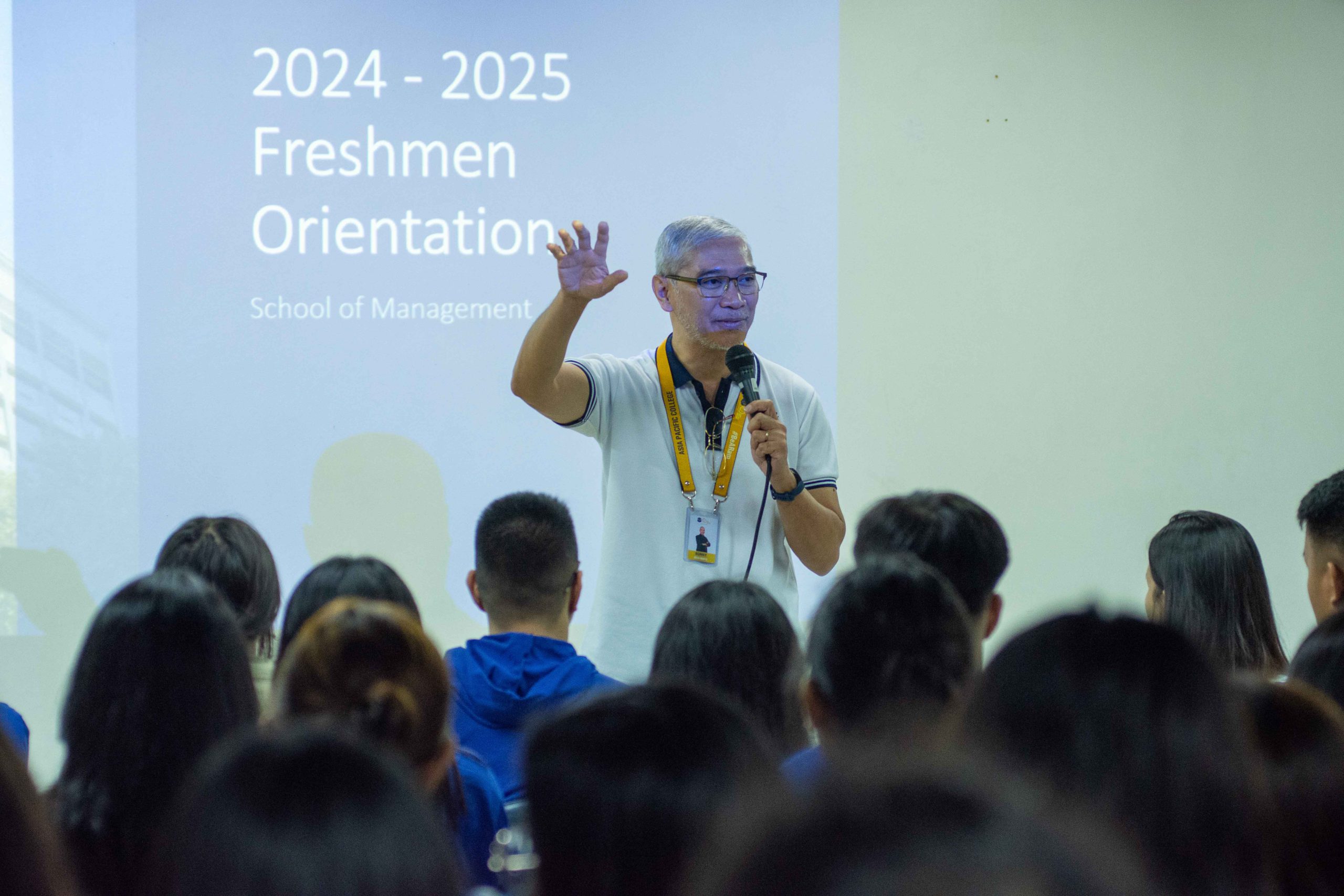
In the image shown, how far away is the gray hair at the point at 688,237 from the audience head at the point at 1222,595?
1.13 metres

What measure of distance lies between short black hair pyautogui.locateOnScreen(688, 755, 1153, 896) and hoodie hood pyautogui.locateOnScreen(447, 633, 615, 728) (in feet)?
5.33

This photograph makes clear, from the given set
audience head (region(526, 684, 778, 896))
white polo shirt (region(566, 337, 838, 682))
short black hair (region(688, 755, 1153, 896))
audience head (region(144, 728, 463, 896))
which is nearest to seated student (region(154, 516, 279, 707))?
white polo shirt (region(566, 337, 838, 682))

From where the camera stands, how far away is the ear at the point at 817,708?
1.46 m

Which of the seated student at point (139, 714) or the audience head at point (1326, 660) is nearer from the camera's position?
the seated student at point (139, 714)

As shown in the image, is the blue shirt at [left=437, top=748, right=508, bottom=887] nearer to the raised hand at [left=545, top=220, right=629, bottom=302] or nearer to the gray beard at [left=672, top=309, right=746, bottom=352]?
the raised hand at [left=545, top=220, right=629, bottom=302]

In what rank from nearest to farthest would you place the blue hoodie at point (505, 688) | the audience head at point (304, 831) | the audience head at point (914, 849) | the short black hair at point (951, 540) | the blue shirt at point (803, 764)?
the audience head at point (914, 849)
the audience head at point (304, 831)
the blue shirt at point (803, 764)
the short black hair at point (951, 540)
the blue hoodie at point (505, 688)

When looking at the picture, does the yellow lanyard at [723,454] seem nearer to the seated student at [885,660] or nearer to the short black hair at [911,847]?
the seated student at [885,660]

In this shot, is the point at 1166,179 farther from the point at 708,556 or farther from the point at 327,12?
the point at 327,12

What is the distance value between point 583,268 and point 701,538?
0.66 metres

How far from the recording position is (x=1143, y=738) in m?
0.89

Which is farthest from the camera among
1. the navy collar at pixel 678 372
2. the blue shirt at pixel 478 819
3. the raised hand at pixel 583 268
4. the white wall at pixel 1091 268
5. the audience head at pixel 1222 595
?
the white wall at pixel 1091 268

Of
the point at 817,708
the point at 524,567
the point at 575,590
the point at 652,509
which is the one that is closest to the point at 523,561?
the point at 524,567

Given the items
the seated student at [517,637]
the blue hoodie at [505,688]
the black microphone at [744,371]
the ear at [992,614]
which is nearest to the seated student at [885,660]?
the ear at [992,614]

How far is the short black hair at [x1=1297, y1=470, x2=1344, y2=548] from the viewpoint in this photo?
88.9 inches
